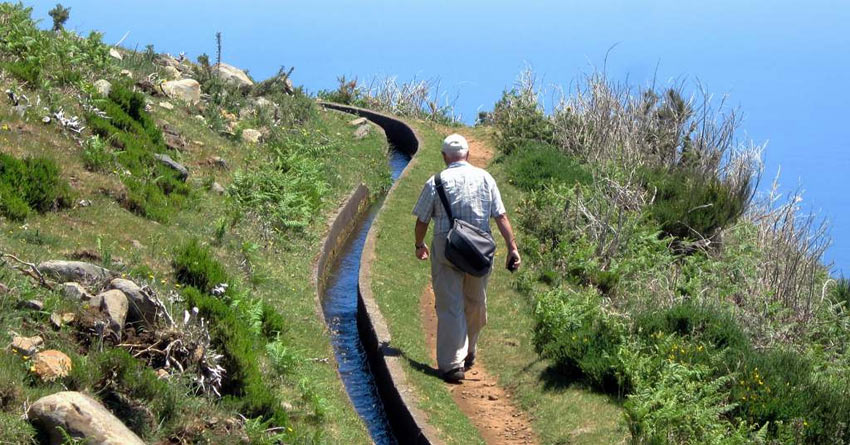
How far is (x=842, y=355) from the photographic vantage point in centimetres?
1336

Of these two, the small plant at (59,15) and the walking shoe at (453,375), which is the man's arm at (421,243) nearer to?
the walking shoe at (453,375)

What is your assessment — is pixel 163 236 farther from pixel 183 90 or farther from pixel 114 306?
pixel 183 90

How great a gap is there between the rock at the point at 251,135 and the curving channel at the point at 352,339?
8.40 ft

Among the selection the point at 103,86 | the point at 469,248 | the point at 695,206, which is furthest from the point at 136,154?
the point at 695,206

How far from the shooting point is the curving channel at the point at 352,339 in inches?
410

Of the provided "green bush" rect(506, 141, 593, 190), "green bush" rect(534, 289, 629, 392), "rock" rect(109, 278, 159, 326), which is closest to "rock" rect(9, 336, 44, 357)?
"rock" rect(109, 278, 159, 326)

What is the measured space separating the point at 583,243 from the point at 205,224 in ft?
16.9

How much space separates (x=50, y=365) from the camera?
271 inches

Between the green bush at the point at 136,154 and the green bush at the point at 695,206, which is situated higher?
the green bush at the point at 695,206

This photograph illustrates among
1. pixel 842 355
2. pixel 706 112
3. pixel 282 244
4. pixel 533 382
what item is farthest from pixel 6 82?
pixel 706 112

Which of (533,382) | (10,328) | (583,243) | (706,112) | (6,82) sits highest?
(706,112)

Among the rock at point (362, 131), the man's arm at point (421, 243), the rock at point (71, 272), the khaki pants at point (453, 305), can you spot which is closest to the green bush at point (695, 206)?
the khaki pants at point (453, 305)

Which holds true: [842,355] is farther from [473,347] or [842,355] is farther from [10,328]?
[10,328]

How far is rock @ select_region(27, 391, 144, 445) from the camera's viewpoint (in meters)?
6.20
